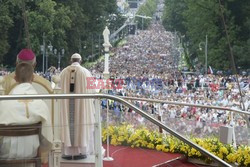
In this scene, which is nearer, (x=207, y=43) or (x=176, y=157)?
(x=176, y=157)

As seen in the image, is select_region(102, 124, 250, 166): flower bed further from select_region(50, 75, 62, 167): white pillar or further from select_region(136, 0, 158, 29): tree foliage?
select_region(136, 0, 158, 29): tree foliage

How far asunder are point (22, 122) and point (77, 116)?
165 cm

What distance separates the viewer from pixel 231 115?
7.97 meters

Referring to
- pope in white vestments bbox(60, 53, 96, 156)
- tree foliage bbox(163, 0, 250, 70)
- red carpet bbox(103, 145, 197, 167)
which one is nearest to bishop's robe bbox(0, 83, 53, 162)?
pope in white vestments bbox(60, 53, 96, 156)

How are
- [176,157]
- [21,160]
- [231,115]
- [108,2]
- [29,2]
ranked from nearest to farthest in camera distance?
[21,160], [176,157], [231,115], [29,2], [108,2]

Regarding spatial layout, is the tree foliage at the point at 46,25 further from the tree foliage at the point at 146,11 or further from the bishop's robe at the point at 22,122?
the tree foliage at the point at 146,11

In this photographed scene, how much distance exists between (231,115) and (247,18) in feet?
135

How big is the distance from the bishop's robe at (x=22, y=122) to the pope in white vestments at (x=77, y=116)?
0.24 m

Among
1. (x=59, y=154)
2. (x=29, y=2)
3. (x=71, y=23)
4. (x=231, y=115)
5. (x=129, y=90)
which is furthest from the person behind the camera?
(x=71, y=23)

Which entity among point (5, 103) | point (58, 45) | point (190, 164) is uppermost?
point (58, 45)

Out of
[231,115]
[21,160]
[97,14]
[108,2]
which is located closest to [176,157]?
[231,115]

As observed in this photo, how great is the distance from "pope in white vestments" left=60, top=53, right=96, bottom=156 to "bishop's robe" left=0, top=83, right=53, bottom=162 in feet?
0.80

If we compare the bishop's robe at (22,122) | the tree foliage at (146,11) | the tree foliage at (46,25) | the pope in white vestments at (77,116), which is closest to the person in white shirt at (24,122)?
the bishop's robe at (22,122)

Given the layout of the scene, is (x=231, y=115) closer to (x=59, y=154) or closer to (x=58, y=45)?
(x=59, y=154)
